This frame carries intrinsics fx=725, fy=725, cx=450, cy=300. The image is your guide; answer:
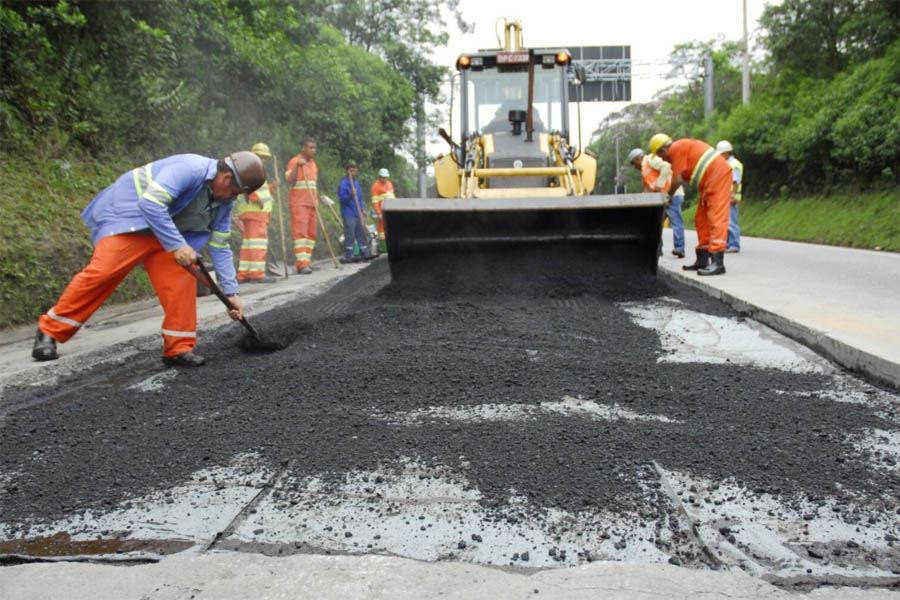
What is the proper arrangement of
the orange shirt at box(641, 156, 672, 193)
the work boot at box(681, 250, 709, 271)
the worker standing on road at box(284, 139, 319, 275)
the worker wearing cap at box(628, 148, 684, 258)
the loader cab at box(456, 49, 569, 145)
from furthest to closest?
the worker standing on road at box(284, 139, 319, 275), the orange shirt at box(641, 156, 672, 193), the loader cab at box(456, 49, 569, 145), the work boot at box(681, 250, 709, 271), the worker wearing cap at box(628, 148, 684, 258)

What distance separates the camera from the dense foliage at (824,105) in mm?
14219

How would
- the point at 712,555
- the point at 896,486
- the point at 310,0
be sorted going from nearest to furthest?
the point at 712,555 → the point at 896,486 → the point at 310,0

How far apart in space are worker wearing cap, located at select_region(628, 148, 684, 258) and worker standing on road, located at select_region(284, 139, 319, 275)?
4548 mm

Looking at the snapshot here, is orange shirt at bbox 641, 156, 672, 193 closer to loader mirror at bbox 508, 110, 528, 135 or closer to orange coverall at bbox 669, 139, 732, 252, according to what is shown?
orange coverall at bbox 669, 139, 732, 252

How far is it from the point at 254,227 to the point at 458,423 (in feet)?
21.9

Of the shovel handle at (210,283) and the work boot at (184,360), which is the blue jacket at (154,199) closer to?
the shovel handle at (210,283)

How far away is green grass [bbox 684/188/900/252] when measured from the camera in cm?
1220

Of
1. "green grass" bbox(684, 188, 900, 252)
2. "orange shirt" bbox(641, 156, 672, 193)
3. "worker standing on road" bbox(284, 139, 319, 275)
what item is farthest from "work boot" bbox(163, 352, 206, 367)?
"green grass" bbox(684, 188, 900, 252)

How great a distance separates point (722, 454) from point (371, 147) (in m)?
17.5

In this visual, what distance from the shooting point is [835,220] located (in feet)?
47.5

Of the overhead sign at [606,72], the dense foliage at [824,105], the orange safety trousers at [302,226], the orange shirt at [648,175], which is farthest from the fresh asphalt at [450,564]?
the overhead sign at [606,72]

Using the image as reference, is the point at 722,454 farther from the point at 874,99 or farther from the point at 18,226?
the point at 874,99

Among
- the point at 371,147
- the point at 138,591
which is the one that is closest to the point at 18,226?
the point at 138,591

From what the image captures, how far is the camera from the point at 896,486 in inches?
89.4
